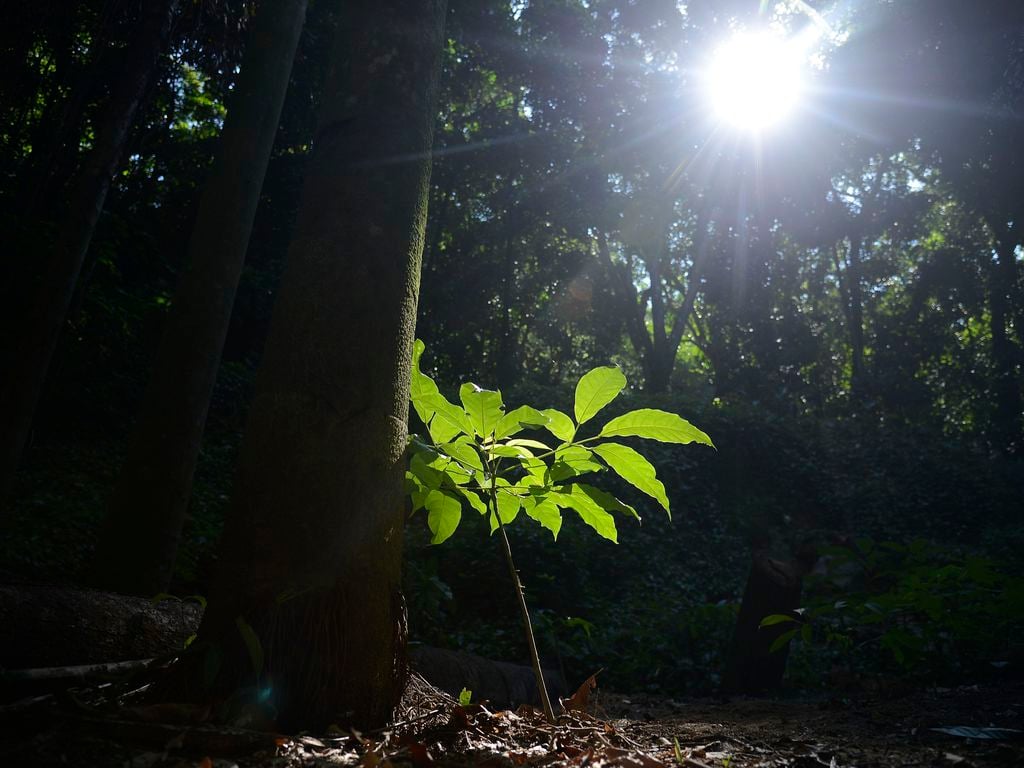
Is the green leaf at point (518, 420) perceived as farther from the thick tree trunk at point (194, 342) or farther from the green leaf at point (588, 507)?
the thick tree trunk at point (194, 342)

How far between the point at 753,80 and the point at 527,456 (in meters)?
21.1

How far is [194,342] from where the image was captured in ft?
13.5

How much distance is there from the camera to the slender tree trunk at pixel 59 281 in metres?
5.09

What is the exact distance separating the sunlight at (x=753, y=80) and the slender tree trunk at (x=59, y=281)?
1798 cm

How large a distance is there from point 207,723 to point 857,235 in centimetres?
2538

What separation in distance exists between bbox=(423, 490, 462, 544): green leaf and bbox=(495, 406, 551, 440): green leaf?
308mm

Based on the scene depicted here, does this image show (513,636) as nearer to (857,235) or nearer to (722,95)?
(722,95)

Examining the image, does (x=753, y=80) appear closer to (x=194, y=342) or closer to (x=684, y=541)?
(x=684, y=541)

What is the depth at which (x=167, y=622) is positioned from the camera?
234 centimetres

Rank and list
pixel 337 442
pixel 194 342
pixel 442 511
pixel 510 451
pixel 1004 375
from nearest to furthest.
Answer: pixel 337 442 < pixel 510 451 < pixel 442 511 < pixel 194 342 < pixel 1004 375

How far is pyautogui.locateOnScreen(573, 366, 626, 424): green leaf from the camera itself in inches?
68.2

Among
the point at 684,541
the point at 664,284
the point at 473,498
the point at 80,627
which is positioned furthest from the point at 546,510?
the point at 664,284

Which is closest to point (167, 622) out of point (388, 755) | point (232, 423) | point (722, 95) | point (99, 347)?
point (388, 755)

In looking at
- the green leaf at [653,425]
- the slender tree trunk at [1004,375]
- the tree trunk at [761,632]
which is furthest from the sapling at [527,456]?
the slender tree trunk at [1004,375]
